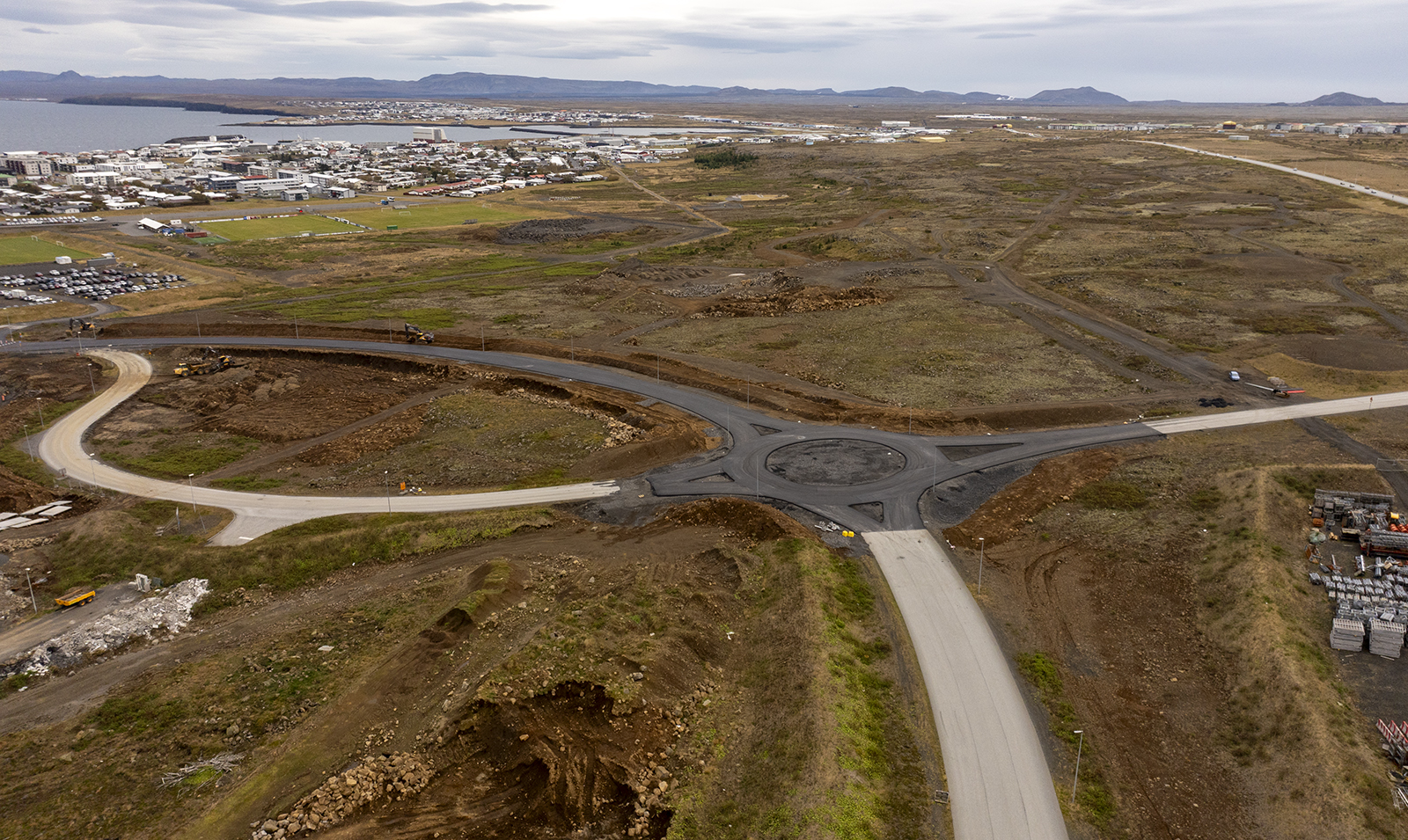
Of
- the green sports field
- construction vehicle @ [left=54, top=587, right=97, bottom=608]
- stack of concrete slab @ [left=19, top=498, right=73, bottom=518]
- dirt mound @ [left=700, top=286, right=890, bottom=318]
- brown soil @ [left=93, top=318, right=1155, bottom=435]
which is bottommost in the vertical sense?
construction vehicle @ [left=54, top=587, right=97, bottom=608]

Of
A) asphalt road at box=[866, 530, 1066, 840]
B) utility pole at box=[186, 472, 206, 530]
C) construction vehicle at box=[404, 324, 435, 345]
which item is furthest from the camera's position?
construction vehicle at box=[404, 324, 435, 345]

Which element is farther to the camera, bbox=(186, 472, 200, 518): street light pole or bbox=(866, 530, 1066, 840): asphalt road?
bbox=(186, 472, 200, 518): street light pole

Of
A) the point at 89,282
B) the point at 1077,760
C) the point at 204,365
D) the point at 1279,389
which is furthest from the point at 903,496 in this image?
the point at 89,282

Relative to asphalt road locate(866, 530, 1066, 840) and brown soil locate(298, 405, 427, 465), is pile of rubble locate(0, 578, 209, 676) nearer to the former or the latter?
brown soil locate(298, 405, 427, 465)

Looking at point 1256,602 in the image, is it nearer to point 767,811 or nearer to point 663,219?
point 767,811

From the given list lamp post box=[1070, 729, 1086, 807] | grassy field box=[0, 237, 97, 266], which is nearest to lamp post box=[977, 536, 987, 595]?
lamp post box=[1070, 729, 1086, 807]

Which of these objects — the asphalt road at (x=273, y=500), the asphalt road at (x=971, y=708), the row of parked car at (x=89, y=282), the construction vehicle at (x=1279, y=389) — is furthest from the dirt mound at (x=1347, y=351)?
the row of parked car at (x=89, y=282)

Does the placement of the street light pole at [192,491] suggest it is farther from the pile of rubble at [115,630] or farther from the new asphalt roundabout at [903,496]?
the pile of rubble at [115,630]
